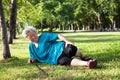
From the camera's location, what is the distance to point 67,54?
9.07 metres

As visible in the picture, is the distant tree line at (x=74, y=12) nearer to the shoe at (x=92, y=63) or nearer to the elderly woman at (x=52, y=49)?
the elderly woman at (x=52, y=49)

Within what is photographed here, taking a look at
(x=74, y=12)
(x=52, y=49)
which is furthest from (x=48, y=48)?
(x=74, y=12)

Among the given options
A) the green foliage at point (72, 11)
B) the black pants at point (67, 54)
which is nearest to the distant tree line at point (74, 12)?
the green foliage at point (72, 11)

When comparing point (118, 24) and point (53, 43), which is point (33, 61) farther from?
point (118, 24)

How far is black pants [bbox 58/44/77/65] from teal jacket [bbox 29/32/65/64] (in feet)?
0.37

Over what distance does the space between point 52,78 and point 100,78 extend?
1017 millimetres

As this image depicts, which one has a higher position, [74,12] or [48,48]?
[48,48]

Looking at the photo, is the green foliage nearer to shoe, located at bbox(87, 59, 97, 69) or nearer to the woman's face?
the woman's face

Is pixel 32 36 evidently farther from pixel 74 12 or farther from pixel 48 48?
pixel 74 12

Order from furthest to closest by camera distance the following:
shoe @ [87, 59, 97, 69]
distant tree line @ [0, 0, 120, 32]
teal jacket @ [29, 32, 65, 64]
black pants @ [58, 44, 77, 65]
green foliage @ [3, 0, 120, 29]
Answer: green foliage @ [3, 0, 120, 29]
distant tree line @ [0, 0, 120, 32]
teal jacket @ [29, 32, 65, 64]
black pants @ [58, 44, 77, 65]
shoe @ [87, 59, 97, 69]

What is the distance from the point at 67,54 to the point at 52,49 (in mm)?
508

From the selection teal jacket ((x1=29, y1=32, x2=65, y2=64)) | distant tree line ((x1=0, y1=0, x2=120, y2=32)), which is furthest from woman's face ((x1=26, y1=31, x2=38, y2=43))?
distant tree line ((x1=0, y1=0, x2=120, y2=32))

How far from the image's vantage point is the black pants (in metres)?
8.95

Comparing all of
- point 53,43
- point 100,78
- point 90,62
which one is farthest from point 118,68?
point 53,43
